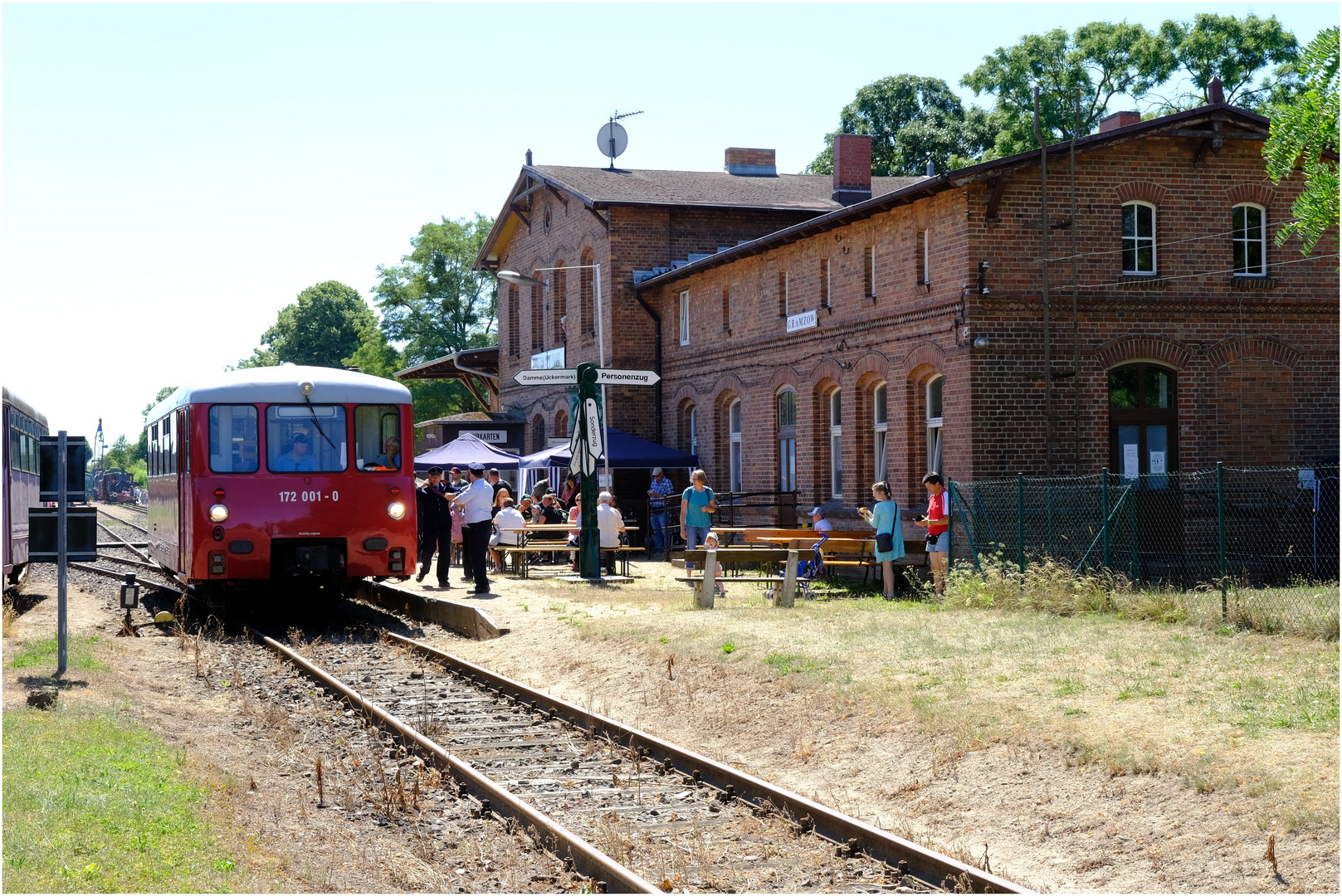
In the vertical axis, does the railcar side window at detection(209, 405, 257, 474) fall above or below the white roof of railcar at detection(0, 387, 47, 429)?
below

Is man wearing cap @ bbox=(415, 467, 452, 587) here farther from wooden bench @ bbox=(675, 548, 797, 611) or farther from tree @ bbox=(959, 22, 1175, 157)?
tree @ bbox=(959, 22, 1175, 157)

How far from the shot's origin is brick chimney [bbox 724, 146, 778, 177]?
3841 centimetres

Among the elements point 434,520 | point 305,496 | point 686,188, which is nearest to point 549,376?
point 434,520

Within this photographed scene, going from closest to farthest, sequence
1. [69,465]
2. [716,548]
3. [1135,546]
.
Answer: [69,465] → [1135,546] → [716,548]

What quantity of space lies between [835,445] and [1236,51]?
88.5ft

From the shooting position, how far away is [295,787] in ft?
29.3

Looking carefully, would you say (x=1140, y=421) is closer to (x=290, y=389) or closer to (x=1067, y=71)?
(x=290, y=389)

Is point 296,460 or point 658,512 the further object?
point 658,512

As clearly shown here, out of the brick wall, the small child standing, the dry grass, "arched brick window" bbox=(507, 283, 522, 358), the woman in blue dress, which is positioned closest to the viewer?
the dry grass

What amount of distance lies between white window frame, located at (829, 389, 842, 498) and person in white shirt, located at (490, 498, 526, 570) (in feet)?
19.2

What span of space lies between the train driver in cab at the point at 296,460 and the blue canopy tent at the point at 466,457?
43.0ft

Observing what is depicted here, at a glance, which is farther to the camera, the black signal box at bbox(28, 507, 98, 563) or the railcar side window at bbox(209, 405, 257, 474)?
the railcar side window at bbox(209, 405, 257, 474)

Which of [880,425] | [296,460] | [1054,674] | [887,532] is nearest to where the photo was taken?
[1054,674]

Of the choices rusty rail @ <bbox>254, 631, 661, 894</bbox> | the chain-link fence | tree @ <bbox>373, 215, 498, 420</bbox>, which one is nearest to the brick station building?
the chain-link fence
